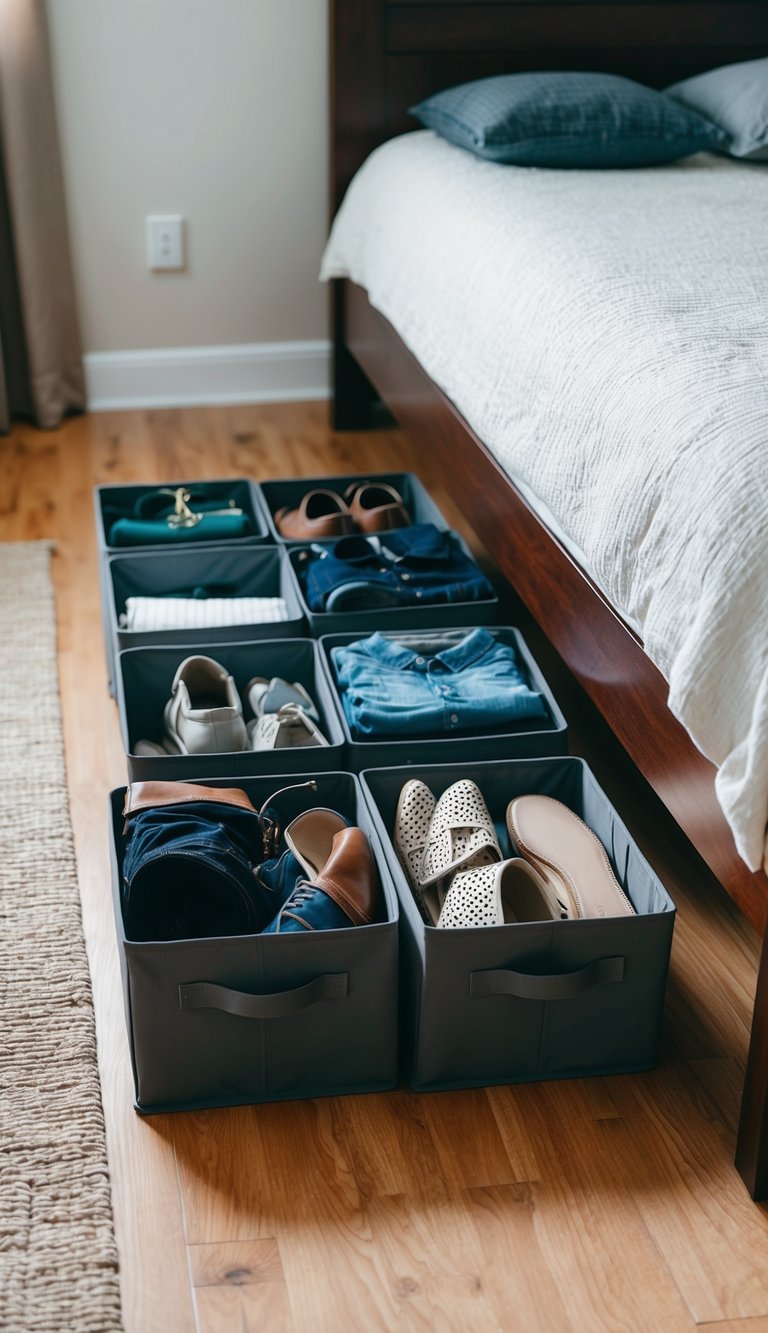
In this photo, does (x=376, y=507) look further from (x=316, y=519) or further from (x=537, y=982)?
(x=537, y=982)

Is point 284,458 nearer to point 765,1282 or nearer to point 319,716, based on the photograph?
point 319,716

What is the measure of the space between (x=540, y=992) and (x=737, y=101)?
1887 millimetres

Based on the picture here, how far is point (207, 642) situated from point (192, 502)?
0.49 metres

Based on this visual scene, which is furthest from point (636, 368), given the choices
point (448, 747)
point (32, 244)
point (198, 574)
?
point (32, 244)

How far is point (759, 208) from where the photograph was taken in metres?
1.98

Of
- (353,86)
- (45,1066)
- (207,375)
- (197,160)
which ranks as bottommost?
(207,375)

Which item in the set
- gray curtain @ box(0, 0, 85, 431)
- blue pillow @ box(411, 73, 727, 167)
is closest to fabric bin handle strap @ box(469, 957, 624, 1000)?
blue pillow @ box(411, 73, 727, 167)

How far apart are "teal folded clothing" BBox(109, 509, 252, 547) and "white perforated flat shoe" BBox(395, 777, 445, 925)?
0.75 metres

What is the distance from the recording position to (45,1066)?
52.1 inches

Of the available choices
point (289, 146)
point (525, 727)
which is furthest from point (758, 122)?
point (525, 727)

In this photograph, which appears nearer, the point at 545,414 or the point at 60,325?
the point at 545,414

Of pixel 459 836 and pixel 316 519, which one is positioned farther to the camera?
pixel 316 519

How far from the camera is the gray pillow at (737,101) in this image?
7.79ft

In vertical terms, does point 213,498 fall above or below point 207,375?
above
